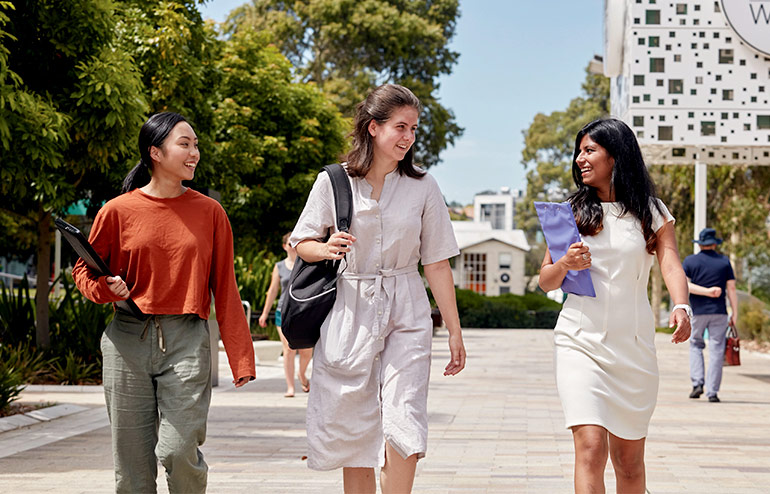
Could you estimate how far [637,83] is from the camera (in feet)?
51.9

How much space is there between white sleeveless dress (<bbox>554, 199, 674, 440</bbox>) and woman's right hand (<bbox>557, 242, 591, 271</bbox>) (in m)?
0.14

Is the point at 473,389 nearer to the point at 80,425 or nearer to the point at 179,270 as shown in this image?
the point at 80,425

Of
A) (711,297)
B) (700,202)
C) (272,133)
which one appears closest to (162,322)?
(711,297)

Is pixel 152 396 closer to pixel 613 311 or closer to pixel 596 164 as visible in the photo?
pixel 613 311

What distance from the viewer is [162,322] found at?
4.32m

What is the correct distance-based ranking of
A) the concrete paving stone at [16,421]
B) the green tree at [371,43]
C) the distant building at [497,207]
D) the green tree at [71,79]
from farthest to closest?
the distant building at [497,207], the green tree at [371,43], the green tree at [71,79], the concrete paving stone at [16,421]

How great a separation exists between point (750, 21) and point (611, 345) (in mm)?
12224

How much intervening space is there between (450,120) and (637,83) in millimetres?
26053

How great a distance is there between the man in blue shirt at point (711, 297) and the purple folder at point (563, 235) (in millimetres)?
7945

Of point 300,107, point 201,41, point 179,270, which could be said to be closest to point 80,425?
point 179,270

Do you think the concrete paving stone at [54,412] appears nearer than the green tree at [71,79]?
No

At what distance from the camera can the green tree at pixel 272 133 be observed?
961 inches

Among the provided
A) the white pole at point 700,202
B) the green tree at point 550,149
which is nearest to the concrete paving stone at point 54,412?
the white pole at point 700,202

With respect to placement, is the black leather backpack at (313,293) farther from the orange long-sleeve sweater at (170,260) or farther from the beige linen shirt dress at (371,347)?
the orange long-sleeve sweater at (170,260)
